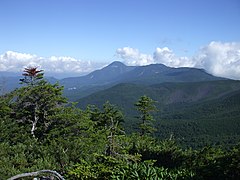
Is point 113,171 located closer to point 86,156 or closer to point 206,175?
point 206,175

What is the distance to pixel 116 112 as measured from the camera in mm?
33125

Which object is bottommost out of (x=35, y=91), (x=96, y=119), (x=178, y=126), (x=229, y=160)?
(x=178, y=126)

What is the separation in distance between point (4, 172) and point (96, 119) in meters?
19.1

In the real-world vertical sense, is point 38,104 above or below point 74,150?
above

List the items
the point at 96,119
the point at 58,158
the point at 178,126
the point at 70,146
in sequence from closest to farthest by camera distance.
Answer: the point at 58,158, the point at 70,146, the point at 96,119, the point at 178,126

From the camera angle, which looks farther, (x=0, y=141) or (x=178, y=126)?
(x=178, y=126)

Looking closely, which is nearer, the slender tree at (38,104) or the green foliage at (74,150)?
the green foliage at (74,150)

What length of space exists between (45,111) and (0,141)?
4149mm

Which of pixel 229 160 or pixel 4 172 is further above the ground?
pixel 229 160

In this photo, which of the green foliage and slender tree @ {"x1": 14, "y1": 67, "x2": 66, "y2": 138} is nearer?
the green foliage

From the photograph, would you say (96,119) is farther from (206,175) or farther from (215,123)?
(215,123)

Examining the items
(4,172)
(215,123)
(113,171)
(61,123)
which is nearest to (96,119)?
(61,123)

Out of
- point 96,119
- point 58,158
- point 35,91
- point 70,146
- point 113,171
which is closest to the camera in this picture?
point 113,171

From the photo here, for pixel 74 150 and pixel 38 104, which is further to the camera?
pixel 38 104
